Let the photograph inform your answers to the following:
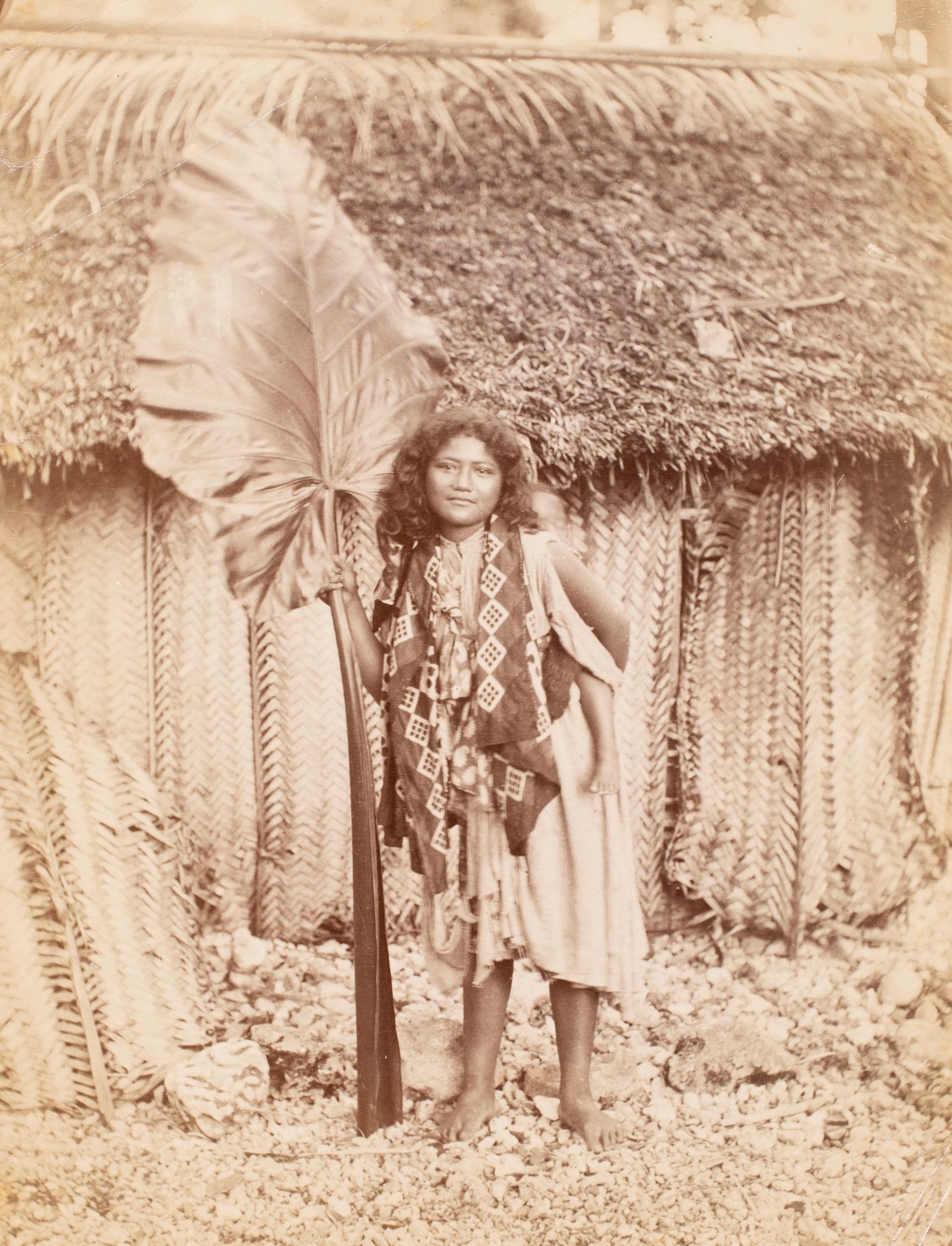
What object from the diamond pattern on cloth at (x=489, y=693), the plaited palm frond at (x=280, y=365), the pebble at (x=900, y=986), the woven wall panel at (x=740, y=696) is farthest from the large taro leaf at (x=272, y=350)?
the pebble at (x=900, y=986)

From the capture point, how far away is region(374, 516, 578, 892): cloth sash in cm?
173

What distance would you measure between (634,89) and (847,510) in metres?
0.89

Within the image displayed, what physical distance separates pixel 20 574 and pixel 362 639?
2.23 ft

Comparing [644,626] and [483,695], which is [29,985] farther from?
[644,626]

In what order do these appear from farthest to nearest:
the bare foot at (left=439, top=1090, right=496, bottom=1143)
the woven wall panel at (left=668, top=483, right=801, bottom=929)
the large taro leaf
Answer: the woven wall panel at (left=668, top=483, right=801, bottom=929), the bare foot at (left=439, top=1090, right=496, bottom=1143), the large taro leaf

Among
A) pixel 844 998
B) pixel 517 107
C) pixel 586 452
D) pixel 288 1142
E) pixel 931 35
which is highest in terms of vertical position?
pixel 931 35

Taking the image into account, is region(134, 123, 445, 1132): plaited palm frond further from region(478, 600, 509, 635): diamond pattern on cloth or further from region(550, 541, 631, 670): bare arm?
Result: region(550, 541, 631, 670): bare arm

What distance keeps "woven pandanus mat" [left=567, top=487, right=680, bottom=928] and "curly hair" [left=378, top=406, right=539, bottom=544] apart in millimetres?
136

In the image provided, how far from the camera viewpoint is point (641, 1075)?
186 centimetres

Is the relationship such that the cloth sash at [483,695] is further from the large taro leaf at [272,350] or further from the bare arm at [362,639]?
the large taro leaf at [272,350]

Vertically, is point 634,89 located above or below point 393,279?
above

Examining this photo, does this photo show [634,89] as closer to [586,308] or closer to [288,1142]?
[586,308]

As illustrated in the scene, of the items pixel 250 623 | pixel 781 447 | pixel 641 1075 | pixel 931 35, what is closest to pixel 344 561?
pixel 250 623

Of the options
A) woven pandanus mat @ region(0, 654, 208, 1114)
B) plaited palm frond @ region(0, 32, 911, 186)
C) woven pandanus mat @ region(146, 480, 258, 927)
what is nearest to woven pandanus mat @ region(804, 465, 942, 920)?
plaited palm frond @ region(0, 32, 911, 186)
